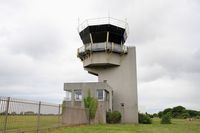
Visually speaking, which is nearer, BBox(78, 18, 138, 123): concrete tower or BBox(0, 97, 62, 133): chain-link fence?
BBox(0, 97, 62, 133): chain-link fence

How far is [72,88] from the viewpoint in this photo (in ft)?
126

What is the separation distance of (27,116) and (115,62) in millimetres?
29656

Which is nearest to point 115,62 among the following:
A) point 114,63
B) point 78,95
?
point 114,63

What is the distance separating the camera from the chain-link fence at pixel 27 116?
13102mm

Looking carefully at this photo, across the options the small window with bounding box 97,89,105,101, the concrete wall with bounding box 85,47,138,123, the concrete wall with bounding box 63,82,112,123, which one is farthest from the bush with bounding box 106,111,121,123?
the concrete wall with bounding box 85,47,138,123

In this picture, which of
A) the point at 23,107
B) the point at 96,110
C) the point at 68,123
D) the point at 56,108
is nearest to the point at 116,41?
the point at 96,110

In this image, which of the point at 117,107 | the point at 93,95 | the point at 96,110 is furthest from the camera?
the point at 117,107

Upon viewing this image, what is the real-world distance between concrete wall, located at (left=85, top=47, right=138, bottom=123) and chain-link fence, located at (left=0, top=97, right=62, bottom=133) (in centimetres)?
2249

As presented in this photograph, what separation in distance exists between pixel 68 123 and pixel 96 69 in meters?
20.9

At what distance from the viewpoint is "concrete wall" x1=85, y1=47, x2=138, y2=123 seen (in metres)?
42.2

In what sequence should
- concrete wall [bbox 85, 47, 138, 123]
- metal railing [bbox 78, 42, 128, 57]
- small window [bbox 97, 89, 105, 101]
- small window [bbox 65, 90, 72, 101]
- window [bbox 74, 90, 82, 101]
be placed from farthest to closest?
metal railing [bbox 78, 42, 128, 57] → concrete wall [bbox 85, 47, 138, 123] → small window [bbox 65, 90, 72, 101] → window [bbox 74, 90, 82, 101] → small window [bbox 97, 89, 105, 101]

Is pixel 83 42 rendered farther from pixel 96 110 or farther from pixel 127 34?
pixel 96 110

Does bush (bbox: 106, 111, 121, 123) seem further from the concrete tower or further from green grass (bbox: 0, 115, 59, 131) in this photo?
green grass (bbox: 0, 115, 59, 131)

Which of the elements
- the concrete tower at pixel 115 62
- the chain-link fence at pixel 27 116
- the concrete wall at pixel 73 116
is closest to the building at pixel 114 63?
the concrete tower at pixel 115 62
